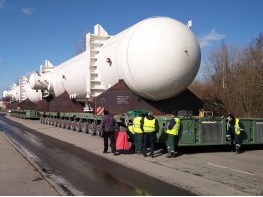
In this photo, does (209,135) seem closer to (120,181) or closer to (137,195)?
(120,181)

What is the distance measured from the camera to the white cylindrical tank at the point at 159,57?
14.0m

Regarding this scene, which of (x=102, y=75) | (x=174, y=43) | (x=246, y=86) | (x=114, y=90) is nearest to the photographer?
(x=174, y=43)

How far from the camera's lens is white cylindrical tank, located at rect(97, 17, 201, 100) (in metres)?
14.0

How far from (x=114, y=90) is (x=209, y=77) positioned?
53.9 feet

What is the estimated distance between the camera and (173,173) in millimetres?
9203

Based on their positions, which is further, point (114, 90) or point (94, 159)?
point (114, 90)

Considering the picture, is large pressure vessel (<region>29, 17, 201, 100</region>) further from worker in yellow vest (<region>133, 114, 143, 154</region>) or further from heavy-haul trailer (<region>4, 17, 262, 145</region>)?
worker in yellow vest (<region>133, 114, 143, 154</region>)

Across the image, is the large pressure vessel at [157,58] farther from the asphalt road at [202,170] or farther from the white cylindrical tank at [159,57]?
the asphalt road at [202,170]

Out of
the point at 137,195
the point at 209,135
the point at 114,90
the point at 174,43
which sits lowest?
the point at 137,195

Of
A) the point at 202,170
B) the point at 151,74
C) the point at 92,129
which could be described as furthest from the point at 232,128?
the point at 92,129

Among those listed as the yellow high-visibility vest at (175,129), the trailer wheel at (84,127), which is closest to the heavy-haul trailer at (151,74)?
the trailer wheel at (84,127)

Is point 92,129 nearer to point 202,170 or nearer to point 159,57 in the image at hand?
point 159,57

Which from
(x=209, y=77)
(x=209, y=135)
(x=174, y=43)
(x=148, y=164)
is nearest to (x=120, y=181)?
(x=148, y=164)

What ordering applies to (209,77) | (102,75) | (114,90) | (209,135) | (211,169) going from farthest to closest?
1. (209,77)
2. (102,75)
3. (114,90)
4. (209,135)
5. (211,169)
